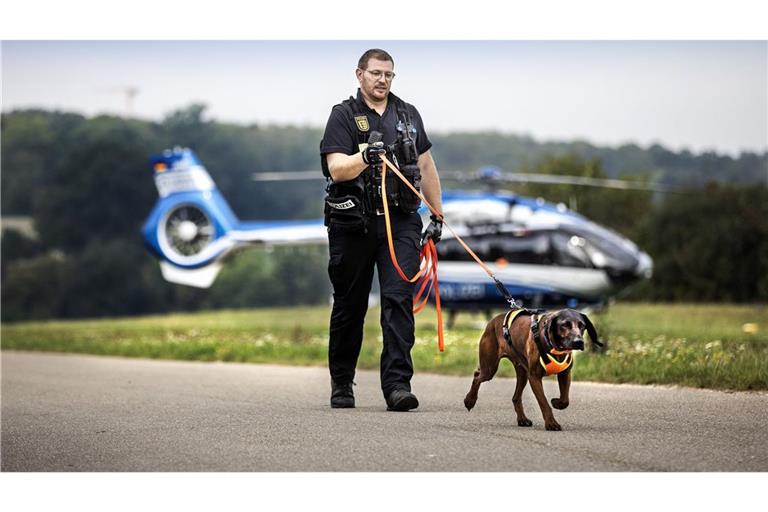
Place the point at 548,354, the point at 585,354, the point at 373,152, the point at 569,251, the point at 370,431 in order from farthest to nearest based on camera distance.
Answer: the point at 569,251
the point at 585,354
the point at 373,152
the point at 370,431
the point at 548,354

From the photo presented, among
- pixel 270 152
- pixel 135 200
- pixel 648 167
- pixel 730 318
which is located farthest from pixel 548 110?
pixel 730 318

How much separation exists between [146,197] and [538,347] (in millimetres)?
63581

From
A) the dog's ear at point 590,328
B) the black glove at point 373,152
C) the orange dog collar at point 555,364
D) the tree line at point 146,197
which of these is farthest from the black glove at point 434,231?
the tree line at point 146,197

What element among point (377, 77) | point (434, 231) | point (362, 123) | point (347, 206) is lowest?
point (434, 231)

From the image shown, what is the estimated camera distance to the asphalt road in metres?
6.73

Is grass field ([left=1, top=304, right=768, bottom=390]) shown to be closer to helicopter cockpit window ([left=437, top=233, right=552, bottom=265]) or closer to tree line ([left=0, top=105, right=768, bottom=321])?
helicopter cockpit window ([left=437, top=233, right=552, bottom=265])

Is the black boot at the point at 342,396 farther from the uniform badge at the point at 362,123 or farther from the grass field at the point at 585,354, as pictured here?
the grass field at the point at 585,354

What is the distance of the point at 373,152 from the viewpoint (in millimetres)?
8805

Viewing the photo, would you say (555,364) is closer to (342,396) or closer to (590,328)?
(590,328)

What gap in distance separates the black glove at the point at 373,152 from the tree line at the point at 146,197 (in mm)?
47308

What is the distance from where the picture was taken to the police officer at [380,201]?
9023mm

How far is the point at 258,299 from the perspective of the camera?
6862cm

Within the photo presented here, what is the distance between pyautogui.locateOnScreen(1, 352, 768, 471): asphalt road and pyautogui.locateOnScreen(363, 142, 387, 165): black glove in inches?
65.0

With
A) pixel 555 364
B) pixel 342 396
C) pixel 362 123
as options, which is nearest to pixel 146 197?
pixel 342 396
